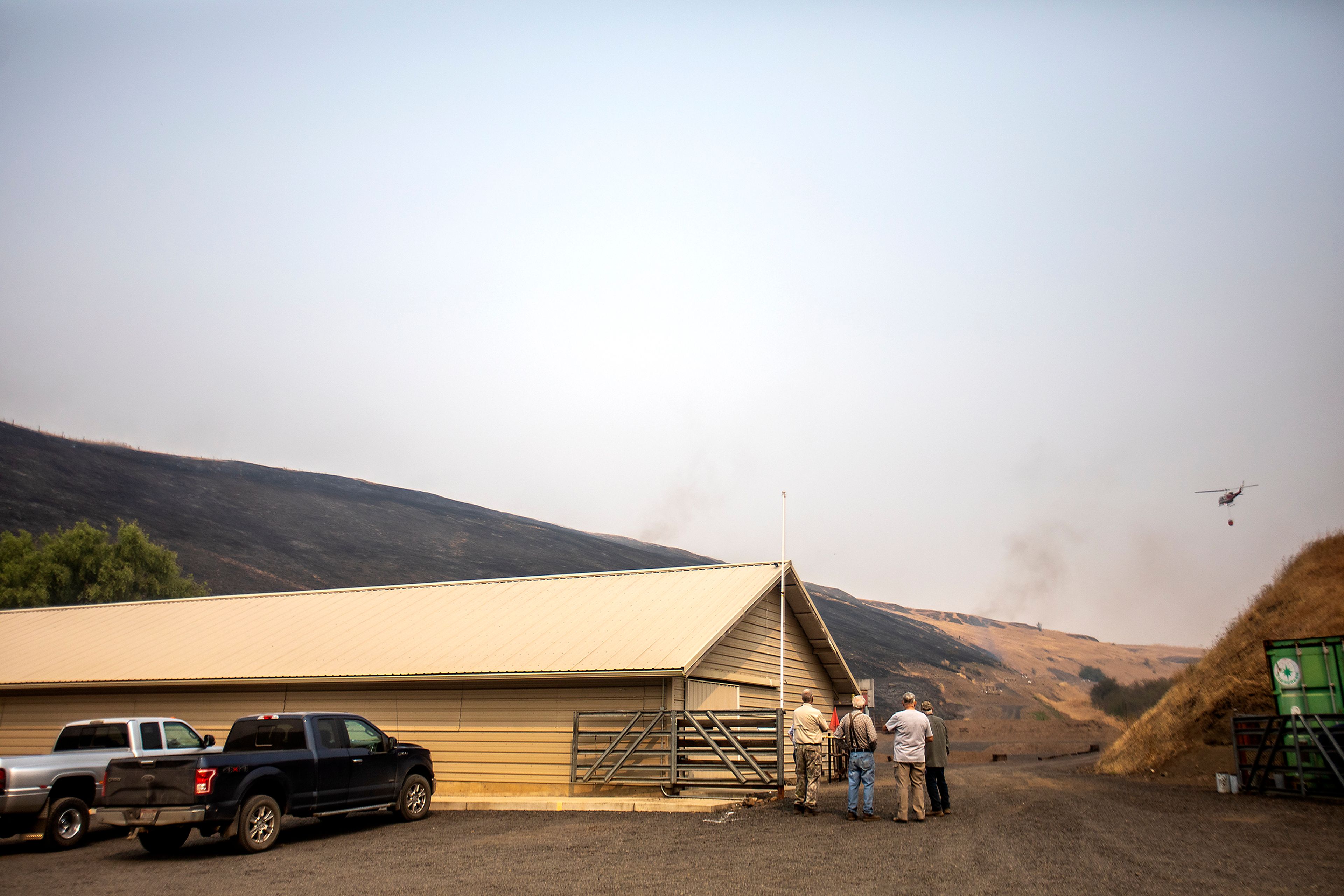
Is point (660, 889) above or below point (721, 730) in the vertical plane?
below

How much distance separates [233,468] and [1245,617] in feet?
507

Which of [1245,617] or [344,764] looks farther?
[1245,617]

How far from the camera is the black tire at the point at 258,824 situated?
12.9m

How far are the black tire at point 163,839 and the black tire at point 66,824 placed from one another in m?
1.96

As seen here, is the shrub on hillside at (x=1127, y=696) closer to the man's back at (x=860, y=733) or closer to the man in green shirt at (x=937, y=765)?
the man in green shirt at (x=937, y=765)

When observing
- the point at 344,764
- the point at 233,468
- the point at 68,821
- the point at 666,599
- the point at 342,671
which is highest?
the point at 233,468

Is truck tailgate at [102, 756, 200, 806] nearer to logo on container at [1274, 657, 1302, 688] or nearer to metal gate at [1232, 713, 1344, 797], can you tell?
metal gate at [1232, 713, 1344, 797]

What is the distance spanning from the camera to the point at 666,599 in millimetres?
21703

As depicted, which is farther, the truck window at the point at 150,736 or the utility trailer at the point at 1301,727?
the truck window at the point at 150,736

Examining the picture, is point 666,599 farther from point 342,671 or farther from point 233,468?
point 233,468

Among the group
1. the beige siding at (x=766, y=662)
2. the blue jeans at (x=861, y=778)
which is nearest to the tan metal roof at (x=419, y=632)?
the beige siding at (x=766, y=662)

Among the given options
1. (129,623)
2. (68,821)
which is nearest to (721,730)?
(68,821)

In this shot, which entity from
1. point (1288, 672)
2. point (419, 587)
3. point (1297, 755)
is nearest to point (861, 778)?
point (1297, 755)

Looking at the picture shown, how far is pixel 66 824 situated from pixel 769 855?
11.1 meters
